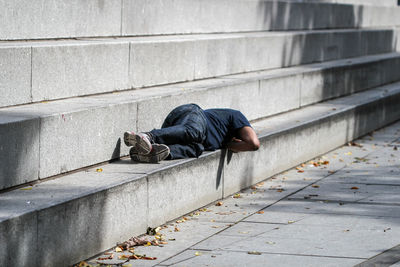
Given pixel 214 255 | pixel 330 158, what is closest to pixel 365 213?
pixel 214 255

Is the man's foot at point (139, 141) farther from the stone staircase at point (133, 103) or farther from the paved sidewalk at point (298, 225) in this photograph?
the paved sidewalk at point (298, 225)

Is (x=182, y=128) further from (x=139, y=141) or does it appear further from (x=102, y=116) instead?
(x=102, y=116)

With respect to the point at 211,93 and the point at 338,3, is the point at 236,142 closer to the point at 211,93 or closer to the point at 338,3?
the point at 211,93

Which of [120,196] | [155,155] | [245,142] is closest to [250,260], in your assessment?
[120,196]

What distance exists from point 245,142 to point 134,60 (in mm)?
1589

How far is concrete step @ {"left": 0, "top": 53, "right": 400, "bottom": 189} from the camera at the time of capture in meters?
6.18

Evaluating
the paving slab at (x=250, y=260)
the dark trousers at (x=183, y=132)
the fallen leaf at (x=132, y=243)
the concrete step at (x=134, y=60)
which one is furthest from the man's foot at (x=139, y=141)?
the paving slab at (x=250, y=260)

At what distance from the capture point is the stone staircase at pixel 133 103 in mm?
5969

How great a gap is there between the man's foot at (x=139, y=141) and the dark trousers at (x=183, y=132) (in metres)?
0.29

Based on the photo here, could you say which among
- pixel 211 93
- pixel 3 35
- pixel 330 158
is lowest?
pixel 330 158

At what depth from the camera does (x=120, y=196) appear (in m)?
6.32

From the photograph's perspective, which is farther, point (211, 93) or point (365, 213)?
point (211, 93)

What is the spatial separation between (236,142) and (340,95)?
598 centimetres

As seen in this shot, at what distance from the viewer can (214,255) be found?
6105mm
